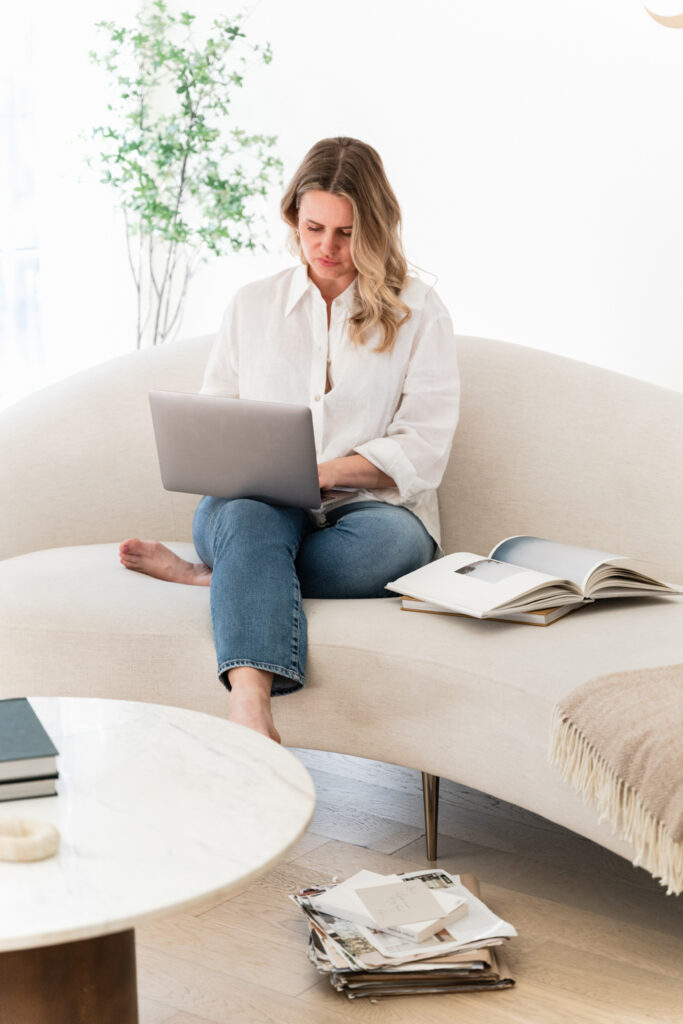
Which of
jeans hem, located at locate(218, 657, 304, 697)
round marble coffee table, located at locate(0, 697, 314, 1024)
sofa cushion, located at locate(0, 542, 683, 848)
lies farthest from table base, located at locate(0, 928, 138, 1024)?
Result: sofa cushion, located at locate(0, 542, 683, 848)

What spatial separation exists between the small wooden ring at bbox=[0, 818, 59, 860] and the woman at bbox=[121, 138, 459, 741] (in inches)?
35.0

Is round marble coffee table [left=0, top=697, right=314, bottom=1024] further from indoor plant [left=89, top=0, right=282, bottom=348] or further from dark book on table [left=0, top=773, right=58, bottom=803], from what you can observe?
A: indoor plant [left=89, top=0, right=282, bottom=348]

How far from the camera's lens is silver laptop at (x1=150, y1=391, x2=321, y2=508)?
6.09 ft

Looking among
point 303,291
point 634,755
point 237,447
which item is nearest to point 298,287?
point 303,291

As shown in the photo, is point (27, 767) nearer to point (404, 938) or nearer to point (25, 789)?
point (25, 789)

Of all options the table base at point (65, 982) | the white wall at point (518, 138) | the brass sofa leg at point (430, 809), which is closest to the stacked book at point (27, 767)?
the table base at point (65, 982)

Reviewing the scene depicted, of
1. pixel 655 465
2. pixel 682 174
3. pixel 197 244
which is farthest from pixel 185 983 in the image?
pixel 197 244

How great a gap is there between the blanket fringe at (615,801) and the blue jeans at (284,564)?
430 millimetres

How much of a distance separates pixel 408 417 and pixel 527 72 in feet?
4.71

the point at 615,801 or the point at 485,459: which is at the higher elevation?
the point at 485,459

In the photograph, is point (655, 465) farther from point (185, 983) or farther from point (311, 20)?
point (311, 20)

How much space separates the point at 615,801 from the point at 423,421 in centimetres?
86

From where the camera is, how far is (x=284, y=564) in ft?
6.13

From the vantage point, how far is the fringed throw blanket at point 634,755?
1.47 meters
